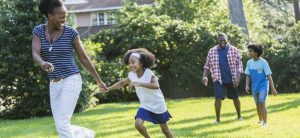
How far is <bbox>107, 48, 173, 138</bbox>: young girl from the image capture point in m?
8.02

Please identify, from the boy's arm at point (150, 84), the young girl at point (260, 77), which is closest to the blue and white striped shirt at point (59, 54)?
the boy's arm at point (150, 84)

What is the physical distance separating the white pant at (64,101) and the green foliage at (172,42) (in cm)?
1658

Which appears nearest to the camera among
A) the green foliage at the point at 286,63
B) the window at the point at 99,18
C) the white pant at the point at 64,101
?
the white pant at the point at 64,101

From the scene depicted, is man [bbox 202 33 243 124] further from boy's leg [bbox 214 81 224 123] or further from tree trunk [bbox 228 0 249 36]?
tree trunk [bbox 228 0 249 36]

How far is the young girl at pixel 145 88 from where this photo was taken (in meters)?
8.02

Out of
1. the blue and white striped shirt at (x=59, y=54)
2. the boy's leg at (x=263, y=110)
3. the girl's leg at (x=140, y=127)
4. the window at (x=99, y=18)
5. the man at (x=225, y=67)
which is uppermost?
the window at (x=99, y=18)

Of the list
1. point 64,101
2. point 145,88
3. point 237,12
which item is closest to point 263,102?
point 145,88

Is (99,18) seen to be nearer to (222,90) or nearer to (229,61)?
(229,61)

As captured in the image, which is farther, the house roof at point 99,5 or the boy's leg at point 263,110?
the house roof at point 99,5

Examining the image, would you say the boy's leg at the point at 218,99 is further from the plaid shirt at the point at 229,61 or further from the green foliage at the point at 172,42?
the green foliage at the point at 172,42

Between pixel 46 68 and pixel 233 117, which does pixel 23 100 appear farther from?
pixel 46 68

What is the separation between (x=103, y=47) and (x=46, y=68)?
64.0 ft

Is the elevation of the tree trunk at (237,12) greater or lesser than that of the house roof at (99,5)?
lesser

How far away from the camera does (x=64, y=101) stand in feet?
22.0
